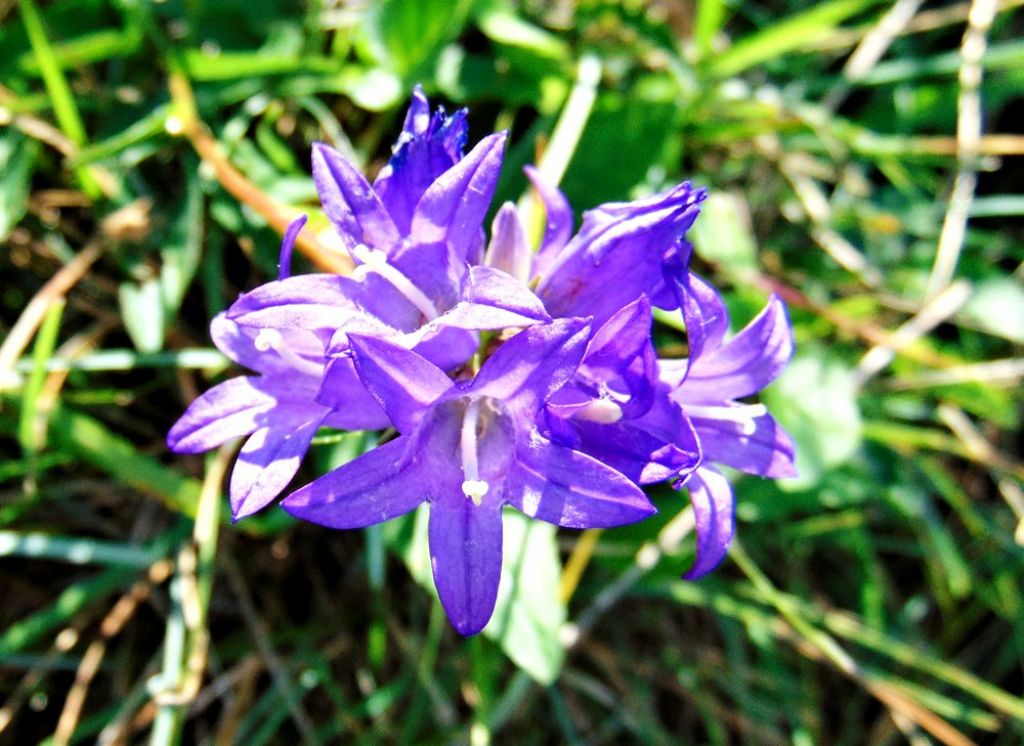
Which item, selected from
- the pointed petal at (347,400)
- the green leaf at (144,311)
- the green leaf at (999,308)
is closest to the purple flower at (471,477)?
the pointed petal at (347,400)

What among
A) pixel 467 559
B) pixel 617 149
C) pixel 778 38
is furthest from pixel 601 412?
pixel 778 38

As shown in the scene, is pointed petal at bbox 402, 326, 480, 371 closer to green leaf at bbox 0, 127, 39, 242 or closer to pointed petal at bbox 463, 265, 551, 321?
pointed petal at bbox 463, 265, 551, 321

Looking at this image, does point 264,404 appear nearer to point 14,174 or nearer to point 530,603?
point 530,603

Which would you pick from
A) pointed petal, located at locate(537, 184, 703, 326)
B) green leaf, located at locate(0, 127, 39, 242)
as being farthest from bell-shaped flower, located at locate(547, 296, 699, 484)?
green leaf, located at locate(0, 127, 39, 242)

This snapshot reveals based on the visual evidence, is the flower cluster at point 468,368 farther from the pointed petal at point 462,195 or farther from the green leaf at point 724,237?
the green leaf at point 724,237

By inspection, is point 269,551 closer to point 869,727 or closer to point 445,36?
point 445,36

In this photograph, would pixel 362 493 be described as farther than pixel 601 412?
No

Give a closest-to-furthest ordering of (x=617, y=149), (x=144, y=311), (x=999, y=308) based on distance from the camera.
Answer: (x=144, y=311), (x=617, y=149), (x=999, y=308)

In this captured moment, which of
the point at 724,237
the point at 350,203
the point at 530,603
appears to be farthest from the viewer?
the point at 724,237
